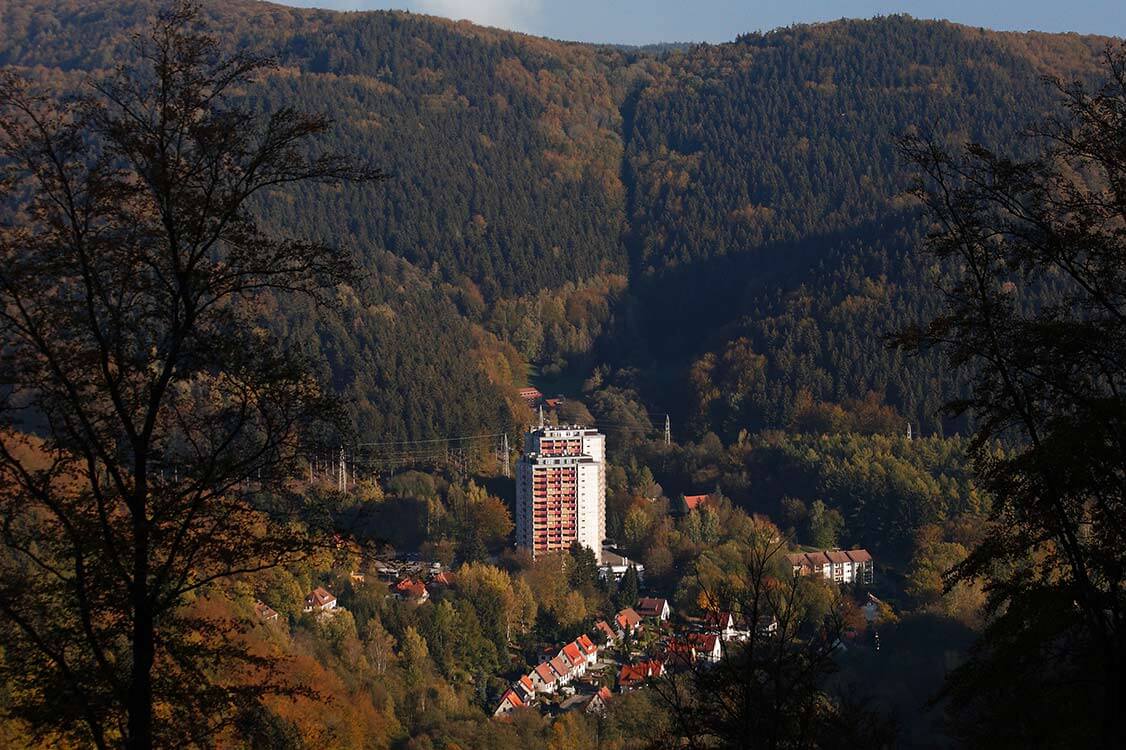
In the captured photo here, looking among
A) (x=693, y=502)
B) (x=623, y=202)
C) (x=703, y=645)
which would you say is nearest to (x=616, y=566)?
(x=693, y=502)

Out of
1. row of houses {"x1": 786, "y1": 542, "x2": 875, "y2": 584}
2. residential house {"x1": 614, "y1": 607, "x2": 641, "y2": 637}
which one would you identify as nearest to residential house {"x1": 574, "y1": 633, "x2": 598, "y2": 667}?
residential house {"x1": 614, "y1": 607, "x2": 641, "y2": 637}

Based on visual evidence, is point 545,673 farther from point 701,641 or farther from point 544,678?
point 701,641

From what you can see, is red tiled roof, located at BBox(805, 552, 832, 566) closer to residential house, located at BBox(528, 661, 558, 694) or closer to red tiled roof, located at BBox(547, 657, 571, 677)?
red tiled roof, located at BBox(547, 657, 571, 677)

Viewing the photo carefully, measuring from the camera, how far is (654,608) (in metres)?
51.6

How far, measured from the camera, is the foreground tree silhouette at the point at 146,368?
31.3 feet

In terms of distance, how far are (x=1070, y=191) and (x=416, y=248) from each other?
4220 inches

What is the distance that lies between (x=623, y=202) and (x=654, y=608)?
→ 287ft

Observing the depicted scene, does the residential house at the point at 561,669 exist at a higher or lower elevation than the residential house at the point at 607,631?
lower

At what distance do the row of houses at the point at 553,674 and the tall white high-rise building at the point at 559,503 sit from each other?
51.7 feet

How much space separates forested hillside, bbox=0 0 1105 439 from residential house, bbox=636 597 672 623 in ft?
93.9

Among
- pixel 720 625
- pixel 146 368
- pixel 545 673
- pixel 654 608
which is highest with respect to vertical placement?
pixel 146 368

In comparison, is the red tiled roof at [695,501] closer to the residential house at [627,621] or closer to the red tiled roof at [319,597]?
the residential house at [627,621]

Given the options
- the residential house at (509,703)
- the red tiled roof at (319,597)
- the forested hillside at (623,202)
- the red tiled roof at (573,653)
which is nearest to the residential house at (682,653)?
the residential house at (509,703)

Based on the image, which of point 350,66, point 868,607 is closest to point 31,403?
point 868,607
